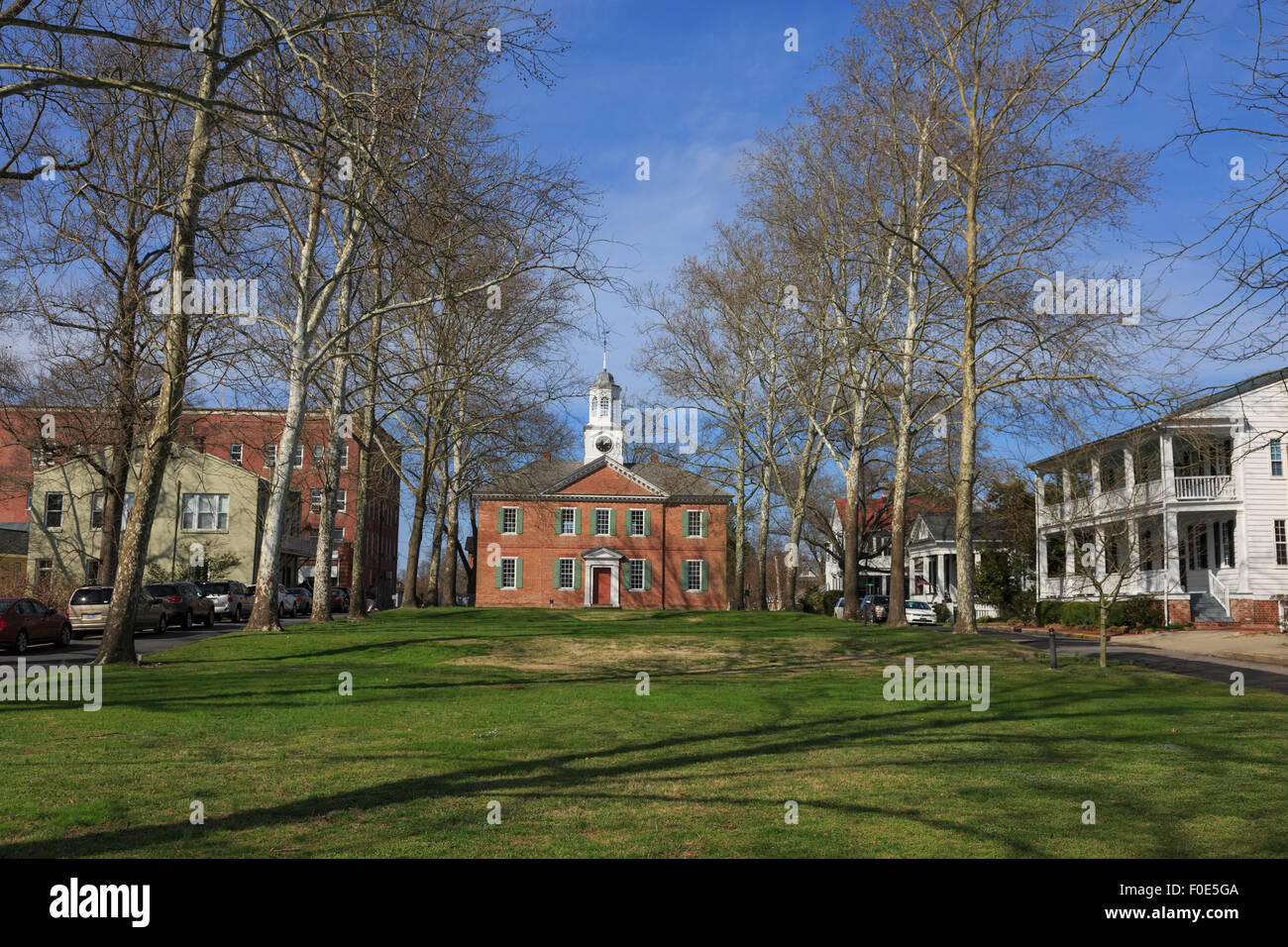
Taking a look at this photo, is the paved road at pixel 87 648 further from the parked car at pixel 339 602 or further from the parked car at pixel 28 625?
the parked car at pixel 339 602

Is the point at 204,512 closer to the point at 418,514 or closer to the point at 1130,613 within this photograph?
the point at 418,514

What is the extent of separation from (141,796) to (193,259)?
11650 mm

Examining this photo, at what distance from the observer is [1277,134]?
256 inches

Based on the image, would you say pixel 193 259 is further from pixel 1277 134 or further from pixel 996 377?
pixel 996 377

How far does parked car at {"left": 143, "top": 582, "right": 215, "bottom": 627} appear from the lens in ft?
106

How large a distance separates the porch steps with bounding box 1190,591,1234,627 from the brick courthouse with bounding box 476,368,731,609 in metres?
27.9

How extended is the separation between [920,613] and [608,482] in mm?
21847

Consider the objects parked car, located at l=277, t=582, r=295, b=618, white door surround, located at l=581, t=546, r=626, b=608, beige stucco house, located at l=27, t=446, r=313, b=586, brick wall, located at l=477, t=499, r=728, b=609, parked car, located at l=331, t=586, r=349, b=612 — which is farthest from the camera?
brick wall, located at l=477, t=499, r=728, b=609

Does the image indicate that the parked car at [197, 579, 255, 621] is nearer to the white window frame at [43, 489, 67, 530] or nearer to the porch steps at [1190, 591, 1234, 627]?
the white window frame at [43, 489, 67, 530]

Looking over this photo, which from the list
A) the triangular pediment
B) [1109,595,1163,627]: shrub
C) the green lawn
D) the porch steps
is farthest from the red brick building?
the porch steps

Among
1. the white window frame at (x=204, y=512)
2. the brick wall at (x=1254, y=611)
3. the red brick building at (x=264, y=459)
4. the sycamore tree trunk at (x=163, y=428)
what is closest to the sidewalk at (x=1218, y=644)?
the brick wall at (x=1254, y=611)

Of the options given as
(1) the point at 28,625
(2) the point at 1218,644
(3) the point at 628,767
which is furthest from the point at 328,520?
(2) the point at 1218,644

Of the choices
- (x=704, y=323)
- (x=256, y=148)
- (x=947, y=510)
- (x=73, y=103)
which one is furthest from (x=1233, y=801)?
(x=947, y=510)

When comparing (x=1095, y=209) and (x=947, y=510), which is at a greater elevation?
(x=1095, y=209)
